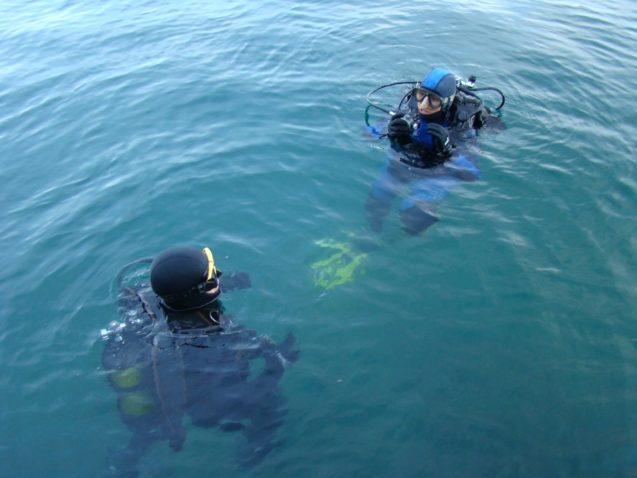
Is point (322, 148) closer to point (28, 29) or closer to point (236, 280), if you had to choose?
point (236, 280)

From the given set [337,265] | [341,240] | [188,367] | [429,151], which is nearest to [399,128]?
[429,151]

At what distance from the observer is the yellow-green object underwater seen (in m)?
5.79

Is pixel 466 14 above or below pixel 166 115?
above

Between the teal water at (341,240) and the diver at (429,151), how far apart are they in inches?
9.8

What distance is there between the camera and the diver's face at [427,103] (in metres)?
7.15

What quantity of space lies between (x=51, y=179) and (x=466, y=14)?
1133 centimetres

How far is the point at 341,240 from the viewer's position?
252 inches

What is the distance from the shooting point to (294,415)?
177 inches

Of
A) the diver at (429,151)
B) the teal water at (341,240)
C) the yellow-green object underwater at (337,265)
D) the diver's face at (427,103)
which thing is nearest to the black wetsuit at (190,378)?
Answer: the teal water at (341,240)

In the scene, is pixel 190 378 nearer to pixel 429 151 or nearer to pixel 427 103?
pixel 429 151

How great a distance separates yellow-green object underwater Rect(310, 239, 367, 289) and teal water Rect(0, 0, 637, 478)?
0.38 ft

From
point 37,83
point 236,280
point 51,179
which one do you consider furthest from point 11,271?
point 37,83

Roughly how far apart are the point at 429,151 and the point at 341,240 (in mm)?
2096

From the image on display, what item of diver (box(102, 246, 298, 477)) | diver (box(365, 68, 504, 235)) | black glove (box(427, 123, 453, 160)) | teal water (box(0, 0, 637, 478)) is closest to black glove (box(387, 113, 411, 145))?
diver (box(365, 68, 504, 235))
